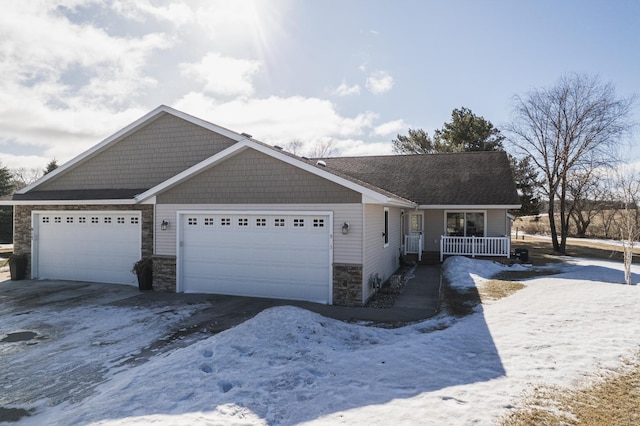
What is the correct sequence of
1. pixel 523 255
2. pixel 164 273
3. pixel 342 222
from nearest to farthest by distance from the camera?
pixel 342 222
pixel 164 273
pixel 523 255

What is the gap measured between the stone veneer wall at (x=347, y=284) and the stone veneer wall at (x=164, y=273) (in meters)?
4.97

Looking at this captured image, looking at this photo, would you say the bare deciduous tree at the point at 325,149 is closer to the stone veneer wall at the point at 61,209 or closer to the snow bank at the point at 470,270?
the snow bank at the point at 470,270

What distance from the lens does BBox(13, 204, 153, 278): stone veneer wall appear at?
12023mm

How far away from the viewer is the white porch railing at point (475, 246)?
1653 cm

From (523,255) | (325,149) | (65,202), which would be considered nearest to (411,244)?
(523,255)

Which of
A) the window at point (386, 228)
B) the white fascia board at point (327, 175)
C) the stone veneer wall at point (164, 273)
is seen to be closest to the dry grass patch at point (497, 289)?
the window at point (386, 228)

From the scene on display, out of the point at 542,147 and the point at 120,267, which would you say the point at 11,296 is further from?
the point at 542,147

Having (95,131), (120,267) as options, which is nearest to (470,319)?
(120,267)

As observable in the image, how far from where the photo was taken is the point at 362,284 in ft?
31.0

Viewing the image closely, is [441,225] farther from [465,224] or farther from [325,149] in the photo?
[325,149]

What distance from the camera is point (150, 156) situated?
45.1 feet

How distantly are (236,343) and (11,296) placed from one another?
29.4ft

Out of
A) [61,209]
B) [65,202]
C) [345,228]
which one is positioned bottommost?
[345,228]

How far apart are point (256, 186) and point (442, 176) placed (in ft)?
41.9
